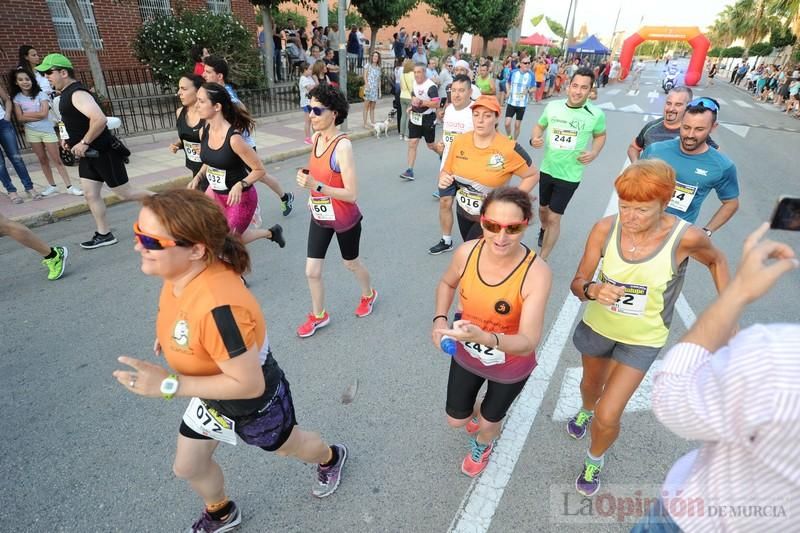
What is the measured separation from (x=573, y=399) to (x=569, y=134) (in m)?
2.78

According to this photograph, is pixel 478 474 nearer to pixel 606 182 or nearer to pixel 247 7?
pixel 606 182

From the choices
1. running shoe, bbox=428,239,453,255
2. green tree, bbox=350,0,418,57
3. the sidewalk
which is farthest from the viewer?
green tree, bbox=350,0,418,57

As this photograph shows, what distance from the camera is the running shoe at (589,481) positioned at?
2484 millimetres

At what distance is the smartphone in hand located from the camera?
1156 mm

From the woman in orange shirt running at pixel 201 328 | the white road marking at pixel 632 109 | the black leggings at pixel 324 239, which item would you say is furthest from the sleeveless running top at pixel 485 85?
the white road marking at pixel 632 109

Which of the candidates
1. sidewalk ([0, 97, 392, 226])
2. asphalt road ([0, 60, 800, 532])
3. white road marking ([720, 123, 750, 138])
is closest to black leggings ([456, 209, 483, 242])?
asphalt road ([0, 60, 800, 532])

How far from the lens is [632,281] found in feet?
7.43

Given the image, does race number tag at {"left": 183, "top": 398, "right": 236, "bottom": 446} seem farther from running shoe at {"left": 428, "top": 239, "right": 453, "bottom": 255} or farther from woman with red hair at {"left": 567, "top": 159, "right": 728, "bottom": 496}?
running shoe at {"left": 428, "top": 239, "right": 453, "bottom": 255}

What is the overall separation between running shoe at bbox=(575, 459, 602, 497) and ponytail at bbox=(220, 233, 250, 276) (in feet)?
7.03

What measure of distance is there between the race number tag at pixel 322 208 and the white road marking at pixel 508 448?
1.99 m

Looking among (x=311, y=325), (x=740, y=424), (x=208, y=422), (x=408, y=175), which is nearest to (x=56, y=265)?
(x=311, y=325)

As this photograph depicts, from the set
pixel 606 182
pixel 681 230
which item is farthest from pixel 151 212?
pixel 606 182

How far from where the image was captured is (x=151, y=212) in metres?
1.62

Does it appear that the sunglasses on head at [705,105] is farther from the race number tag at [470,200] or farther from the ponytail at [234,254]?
the ponytail at [234,254]
